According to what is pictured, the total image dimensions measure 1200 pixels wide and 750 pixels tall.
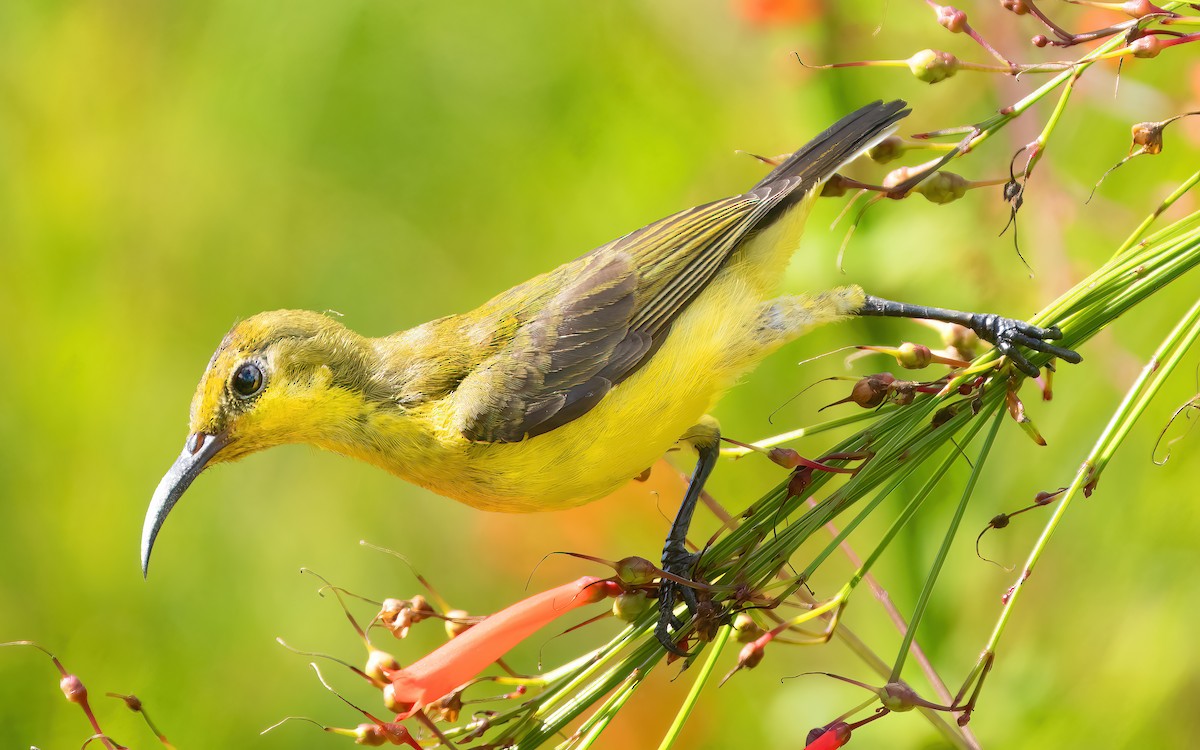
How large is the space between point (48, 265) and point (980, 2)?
3.81 m

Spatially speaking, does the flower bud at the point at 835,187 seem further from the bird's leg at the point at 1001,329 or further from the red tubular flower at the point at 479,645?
the red tubular flower at the point at 479,645

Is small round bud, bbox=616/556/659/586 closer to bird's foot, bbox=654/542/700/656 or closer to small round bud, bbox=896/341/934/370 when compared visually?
bird's foot, bbox=654/542/700/656

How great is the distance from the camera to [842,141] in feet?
11.3

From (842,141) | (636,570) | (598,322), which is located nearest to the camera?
(636,570)

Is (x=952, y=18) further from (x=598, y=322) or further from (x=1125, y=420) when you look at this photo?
(x=598, y=322)

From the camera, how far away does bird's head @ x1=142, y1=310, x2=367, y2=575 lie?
134 inches

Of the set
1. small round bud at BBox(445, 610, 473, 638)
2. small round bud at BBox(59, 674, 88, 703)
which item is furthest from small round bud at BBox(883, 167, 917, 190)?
small round bud at BBox(59, 674, 88, 703)

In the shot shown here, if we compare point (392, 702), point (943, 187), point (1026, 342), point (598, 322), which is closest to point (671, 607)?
point (392, 702)

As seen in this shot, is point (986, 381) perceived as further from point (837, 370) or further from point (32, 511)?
point (32, 511)

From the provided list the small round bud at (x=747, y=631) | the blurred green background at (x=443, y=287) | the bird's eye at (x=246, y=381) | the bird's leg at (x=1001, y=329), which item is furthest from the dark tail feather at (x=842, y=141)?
the bird's eye at (x=246, y=381)

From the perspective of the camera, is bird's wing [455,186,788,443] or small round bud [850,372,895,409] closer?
small round bud [850,372,895,409]

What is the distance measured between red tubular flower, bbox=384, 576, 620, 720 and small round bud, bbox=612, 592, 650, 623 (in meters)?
0.04

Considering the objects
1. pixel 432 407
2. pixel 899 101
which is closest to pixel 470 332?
pixel 432 407

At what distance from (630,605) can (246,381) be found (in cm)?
170
